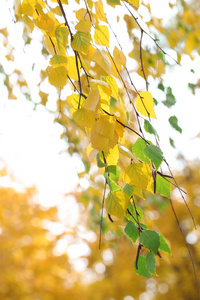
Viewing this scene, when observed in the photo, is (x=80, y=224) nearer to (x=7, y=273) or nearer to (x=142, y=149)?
(x=7, y=273)

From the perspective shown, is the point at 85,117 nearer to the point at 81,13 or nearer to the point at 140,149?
the point at 140,149

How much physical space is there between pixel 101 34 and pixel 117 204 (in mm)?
269

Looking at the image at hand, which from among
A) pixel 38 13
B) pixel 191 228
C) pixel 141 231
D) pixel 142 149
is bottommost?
pixel 141 231

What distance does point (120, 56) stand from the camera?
529 mm

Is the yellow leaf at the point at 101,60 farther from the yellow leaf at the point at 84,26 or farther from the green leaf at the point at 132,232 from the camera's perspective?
the green leaf at the point at 132,232

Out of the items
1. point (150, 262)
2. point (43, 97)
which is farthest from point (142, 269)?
point (43, 97)

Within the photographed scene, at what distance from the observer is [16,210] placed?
13.2ft

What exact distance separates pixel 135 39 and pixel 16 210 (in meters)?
3.49

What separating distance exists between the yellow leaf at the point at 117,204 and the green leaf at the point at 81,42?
0.22 meters

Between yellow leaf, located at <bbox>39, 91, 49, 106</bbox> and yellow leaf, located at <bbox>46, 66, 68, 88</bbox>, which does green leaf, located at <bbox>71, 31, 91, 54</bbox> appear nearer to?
yellow leaf, located at <bbox>46, 66, 68, 88</bbox>

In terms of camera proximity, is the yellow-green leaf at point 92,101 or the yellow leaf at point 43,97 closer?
the yellow-green leaf at point 92,101

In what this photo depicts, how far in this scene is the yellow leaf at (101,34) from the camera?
0.48 m

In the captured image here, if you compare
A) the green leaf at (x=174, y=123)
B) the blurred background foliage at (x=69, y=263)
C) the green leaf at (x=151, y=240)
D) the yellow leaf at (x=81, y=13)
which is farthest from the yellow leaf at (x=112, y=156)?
the blurred background foliage at (x=69, y=263)

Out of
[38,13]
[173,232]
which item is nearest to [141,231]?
[38,13]
